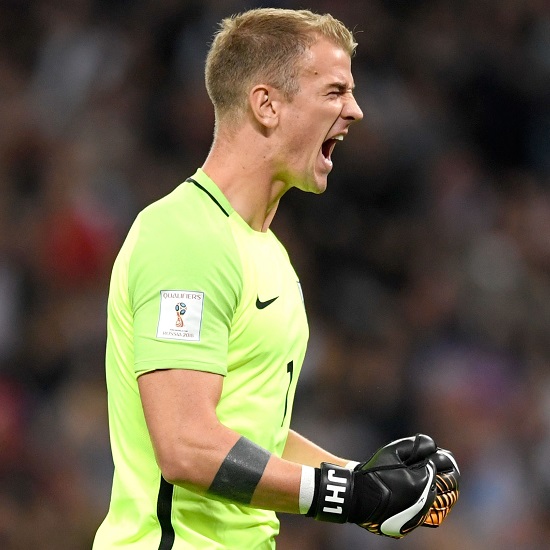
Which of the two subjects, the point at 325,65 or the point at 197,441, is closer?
the point at 197,441

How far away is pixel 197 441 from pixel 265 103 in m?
0.94

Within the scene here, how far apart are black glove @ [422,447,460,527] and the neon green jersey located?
407mm

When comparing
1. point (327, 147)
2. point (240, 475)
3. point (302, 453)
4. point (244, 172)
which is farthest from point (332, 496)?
point (327, 147)

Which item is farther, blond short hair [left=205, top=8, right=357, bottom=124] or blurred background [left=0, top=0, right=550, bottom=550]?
blurred background [left=0, top=0, right=550, bottom=550]

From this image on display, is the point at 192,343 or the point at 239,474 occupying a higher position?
the point at 192,343

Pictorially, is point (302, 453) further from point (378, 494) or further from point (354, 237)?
point (354, 237)

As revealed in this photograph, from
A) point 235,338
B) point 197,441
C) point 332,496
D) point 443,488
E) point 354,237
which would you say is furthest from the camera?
point 354,237

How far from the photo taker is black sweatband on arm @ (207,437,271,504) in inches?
91.4

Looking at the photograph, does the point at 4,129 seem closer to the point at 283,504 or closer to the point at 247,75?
the point at 247,75

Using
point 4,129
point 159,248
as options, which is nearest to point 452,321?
point 4,129

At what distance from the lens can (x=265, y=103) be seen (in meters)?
2.76

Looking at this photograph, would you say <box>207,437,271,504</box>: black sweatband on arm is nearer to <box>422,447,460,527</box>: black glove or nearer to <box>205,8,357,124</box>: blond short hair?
<box>422,447,460,527</box>: black glove

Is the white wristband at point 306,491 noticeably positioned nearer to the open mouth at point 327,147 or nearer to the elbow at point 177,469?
the elbow at point 177,469

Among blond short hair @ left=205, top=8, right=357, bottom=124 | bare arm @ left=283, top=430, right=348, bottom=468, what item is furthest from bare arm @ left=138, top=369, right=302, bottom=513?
blond short hair @ left=205, top=8, right=357, bottom=124
